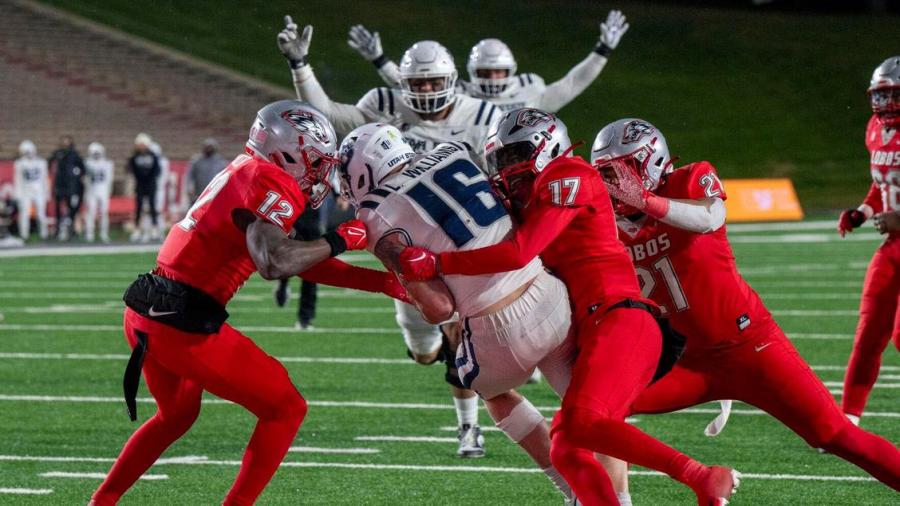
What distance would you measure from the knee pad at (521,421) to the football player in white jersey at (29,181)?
59.0 feet

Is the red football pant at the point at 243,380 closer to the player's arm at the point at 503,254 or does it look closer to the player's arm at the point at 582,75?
the player's arm at the point at 503,254

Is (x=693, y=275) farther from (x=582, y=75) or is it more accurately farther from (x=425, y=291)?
(x=582, y=75)

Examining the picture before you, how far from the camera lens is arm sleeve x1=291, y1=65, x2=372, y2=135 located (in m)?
7.63

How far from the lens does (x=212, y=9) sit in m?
36.4

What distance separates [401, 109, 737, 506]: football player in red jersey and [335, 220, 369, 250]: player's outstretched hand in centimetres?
20

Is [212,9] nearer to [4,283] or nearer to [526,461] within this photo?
[4,283]

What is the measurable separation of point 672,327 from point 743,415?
2.74m

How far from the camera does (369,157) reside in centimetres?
511

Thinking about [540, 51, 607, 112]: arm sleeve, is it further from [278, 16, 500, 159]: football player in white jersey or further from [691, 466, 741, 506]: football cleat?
[691, 466, 741, 506]: football cleat

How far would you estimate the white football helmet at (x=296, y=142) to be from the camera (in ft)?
16.4

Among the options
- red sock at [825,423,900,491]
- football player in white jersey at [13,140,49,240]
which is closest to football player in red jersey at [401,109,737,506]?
red sock at [825,423,900,491]

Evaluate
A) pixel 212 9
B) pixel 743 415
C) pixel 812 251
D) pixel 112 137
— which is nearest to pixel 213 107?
pixel 112 137

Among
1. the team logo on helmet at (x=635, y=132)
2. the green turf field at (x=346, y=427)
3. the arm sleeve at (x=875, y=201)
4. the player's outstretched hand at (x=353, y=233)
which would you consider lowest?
the green turf field at (x=346, y=427)

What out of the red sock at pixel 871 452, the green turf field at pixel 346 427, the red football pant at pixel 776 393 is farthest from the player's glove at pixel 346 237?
the red sock at pixel 871 452
